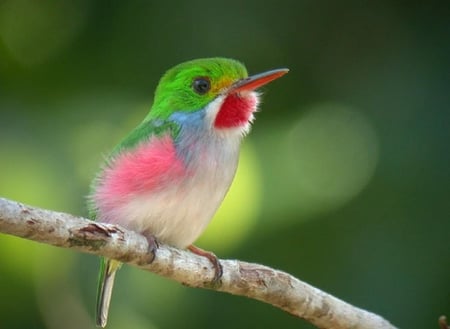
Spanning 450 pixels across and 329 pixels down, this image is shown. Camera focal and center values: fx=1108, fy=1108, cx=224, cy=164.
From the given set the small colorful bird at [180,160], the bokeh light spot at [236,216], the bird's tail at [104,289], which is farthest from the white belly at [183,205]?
the bokeh light spot at [236,216]

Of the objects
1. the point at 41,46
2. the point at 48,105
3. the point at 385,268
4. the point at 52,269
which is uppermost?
the point at 41,46

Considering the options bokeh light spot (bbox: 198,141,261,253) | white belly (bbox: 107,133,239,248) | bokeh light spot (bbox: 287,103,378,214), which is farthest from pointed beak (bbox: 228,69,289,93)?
bokeh light spot (bbox: 287,103,378,214)

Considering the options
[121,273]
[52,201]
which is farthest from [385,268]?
[52,201]

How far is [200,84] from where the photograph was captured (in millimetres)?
3264

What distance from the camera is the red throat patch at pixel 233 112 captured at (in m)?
3.23

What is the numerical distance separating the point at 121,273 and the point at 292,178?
71cm

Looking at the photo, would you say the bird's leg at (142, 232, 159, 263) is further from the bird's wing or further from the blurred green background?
the blurred green background

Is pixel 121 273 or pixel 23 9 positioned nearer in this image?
pixel 121 273

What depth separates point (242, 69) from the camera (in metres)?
3.30

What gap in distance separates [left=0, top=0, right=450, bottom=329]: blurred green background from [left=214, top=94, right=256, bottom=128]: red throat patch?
499mm

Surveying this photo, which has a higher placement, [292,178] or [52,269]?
[292,178]

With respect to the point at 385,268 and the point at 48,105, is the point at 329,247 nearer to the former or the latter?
the point at 385,268

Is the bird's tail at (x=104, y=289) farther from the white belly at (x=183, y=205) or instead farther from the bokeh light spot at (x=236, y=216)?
the bokeh light spot at (x=236, y=216)

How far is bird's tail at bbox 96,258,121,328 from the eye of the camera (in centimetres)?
334
